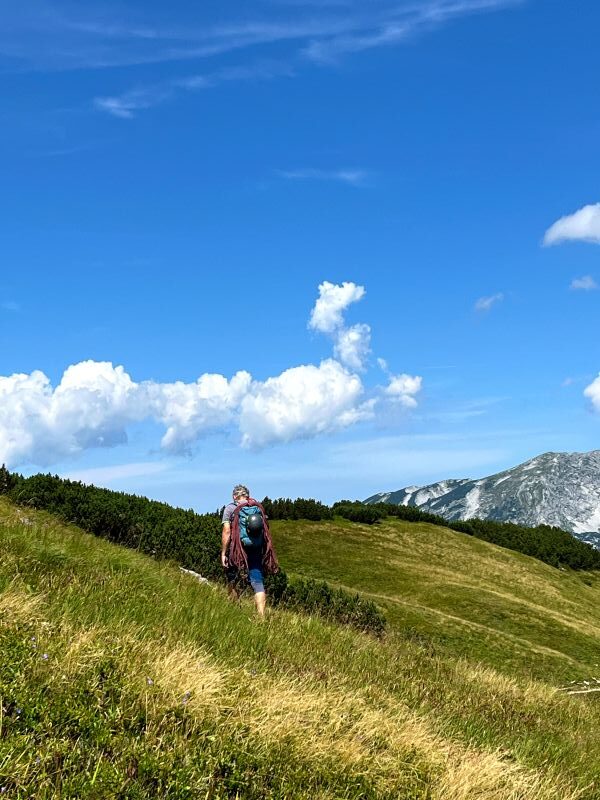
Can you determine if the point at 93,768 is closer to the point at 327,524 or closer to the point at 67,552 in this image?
the point at 67,552

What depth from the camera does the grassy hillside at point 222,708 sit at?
4.09 meters

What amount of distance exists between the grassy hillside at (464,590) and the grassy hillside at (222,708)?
12972 mm

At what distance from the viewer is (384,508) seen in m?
43.5

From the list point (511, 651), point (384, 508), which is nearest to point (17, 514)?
point (511, 651)

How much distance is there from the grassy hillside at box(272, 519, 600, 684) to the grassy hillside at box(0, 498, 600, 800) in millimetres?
12972

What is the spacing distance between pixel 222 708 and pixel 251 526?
23.8ft

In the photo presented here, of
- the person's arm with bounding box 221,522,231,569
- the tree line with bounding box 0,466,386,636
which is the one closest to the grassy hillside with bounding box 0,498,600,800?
the person's arm with bounding box 221,522,231,569

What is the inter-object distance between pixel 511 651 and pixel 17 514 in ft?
58.9

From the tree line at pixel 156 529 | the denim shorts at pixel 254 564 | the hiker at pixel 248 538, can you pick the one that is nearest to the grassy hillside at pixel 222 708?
the denim shorts at pixel 254 564

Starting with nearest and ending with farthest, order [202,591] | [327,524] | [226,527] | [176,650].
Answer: [176,650] → [202,591] → [226,527] → [327,524]

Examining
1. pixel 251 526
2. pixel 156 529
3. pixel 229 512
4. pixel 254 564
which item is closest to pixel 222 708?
pixel 251 526

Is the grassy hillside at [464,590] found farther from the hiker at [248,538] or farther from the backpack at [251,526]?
the backpack at [251,526]

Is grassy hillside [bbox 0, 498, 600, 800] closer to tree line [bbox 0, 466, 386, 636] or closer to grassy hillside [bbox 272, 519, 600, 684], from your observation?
tree line [bbox 0, 466, 386, 636]

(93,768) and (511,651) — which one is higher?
(93,768)
